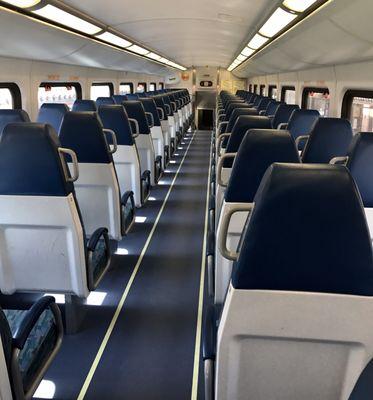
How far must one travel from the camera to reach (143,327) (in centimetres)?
353

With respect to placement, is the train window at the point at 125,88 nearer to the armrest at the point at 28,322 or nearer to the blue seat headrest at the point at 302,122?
the blue seat headrest at the point at 302,122

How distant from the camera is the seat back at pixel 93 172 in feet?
12.4

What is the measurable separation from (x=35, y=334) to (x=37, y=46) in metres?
4.27

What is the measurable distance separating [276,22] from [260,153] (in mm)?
3157

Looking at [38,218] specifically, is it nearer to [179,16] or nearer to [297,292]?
[297,292]

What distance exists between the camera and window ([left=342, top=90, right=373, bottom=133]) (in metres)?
5.74

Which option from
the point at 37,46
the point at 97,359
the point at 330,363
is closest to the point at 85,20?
the point at 37,46

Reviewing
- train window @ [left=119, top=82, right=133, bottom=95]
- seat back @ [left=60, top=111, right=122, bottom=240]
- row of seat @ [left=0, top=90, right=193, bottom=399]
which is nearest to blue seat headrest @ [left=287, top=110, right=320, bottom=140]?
row of seat @ [left=0, top=90, right=193, bottom=399]

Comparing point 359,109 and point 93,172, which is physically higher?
point 359,109

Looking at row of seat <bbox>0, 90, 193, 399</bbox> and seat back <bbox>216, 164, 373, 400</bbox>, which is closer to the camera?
seat back <bbox>216, 164, 373, 400</bbox>

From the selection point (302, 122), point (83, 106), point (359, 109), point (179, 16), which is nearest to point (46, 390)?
point (302, 122)

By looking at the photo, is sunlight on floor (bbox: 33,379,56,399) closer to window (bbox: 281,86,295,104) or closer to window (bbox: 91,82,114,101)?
window (bbox: 91,82,114,101)

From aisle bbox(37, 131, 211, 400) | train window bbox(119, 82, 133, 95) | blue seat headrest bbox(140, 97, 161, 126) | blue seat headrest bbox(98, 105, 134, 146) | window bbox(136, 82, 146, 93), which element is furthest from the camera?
window bbox(136, 82, 146, 93)

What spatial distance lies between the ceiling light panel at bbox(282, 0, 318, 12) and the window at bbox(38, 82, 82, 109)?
14.7 feet
